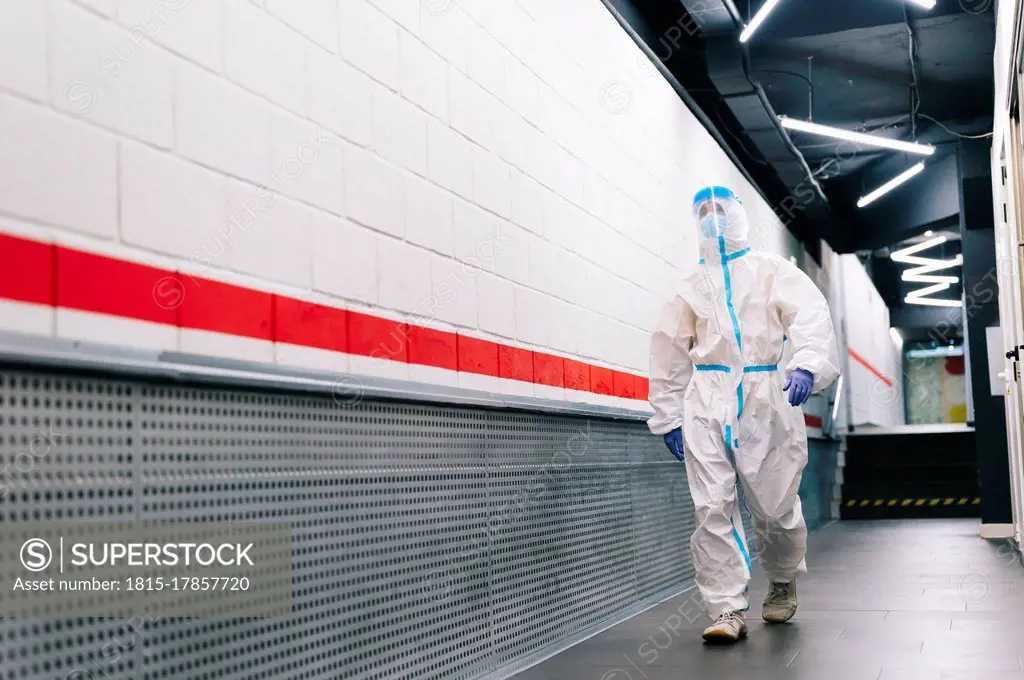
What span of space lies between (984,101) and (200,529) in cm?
815

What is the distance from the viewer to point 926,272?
1772cm

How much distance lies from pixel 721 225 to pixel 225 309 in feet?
7.72

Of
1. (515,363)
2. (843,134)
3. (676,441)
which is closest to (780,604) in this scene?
(676,441)

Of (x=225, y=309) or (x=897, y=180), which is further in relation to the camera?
(x=897, y=180)

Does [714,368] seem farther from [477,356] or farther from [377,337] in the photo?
[377,337]

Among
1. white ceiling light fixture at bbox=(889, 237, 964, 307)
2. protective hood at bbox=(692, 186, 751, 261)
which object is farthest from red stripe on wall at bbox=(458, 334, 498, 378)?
white ceiling light fixture at bbox=(889, 237, 964, 307)

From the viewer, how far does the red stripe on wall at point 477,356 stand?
3.27m

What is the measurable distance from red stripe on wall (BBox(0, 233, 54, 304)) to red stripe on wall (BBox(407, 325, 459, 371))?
1300 millimetres

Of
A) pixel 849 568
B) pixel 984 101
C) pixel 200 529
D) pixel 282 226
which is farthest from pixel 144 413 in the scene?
pixel 984 101

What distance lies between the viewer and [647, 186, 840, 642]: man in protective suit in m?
3.74

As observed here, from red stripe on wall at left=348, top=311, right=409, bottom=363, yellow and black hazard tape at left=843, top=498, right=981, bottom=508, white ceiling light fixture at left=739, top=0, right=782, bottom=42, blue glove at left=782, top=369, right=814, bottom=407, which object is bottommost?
yellow and black hazard tape at left=843, top=498, right=981, bottom=508

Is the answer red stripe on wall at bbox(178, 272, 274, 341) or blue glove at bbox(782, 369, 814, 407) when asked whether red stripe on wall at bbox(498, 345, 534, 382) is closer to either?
blue glove at bbox(782, 369, 814, 407)

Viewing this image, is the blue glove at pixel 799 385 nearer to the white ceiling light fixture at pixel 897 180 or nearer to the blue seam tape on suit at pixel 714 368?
the blue seam tape on suit at pixel 714 368

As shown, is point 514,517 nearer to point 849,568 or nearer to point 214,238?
point 214,238
